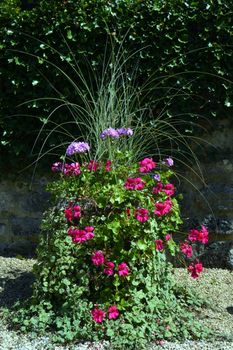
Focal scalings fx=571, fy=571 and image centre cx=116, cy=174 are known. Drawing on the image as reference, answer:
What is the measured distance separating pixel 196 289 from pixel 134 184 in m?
1.15

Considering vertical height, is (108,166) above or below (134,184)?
above

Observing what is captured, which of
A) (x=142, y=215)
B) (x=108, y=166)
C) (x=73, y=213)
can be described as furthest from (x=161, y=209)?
(x=73, y=213)

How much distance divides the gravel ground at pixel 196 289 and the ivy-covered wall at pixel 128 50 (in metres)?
1.09

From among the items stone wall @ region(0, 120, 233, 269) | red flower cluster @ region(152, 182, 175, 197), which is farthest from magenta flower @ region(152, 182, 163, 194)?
stone wall @ region(0, 120, 233, 269)

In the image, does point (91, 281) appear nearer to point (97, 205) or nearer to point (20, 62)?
point (97, 205)

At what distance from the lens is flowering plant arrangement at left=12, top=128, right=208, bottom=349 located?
11.3 ft

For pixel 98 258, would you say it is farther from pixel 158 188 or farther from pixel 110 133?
pixel 110 133

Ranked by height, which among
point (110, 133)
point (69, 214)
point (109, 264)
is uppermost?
point (110, 133)

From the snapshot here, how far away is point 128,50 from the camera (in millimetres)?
4875

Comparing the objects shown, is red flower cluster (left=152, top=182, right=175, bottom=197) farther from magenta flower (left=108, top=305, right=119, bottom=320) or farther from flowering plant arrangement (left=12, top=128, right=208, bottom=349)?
magenta flower (left=108, top=305, right=119, bottom=320)

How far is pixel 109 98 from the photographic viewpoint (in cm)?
449

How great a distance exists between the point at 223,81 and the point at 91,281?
2.18m

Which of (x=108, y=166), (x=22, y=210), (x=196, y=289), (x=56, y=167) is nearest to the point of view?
(x=108, y=166)

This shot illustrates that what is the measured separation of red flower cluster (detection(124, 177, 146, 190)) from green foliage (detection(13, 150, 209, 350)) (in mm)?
30
